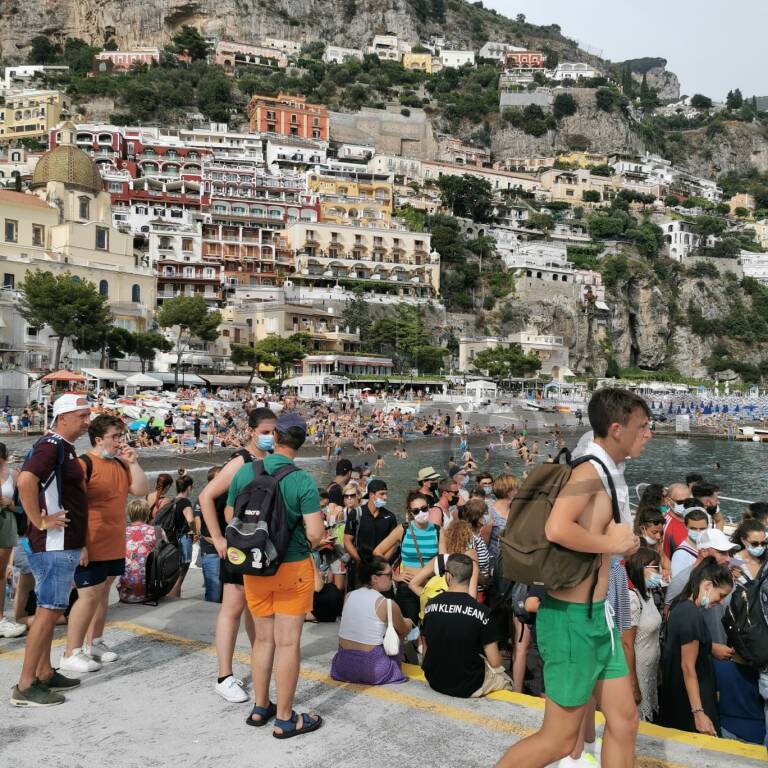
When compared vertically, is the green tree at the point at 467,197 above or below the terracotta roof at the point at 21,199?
above

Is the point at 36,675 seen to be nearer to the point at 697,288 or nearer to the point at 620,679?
the point at 620,679

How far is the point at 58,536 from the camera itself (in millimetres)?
4020

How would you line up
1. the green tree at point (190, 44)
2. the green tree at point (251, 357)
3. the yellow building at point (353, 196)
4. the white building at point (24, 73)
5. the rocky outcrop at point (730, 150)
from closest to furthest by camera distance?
the green tree at point (251, 357) < the yellow building at point (353, 196) < the white building at point (24, 73) < the green tree at point (190, 44) < the rocky outcrop at point (730, 150)

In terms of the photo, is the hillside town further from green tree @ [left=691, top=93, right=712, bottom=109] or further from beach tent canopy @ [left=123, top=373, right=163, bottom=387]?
green tree @ [left=691, top=93, right=712, bottom=109]

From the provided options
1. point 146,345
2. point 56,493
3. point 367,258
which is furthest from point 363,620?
point 367,258

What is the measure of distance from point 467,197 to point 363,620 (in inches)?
3355

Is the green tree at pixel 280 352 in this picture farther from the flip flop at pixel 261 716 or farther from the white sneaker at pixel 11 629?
the flip flop at pixel 261 716

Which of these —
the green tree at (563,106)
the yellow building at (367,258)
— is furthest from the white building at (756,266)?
the yellow building at (367,258)

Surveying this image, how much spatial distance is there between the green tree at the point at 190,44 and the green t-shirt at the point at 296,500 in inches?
4471

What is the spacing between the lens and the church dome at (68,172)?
5078 cm

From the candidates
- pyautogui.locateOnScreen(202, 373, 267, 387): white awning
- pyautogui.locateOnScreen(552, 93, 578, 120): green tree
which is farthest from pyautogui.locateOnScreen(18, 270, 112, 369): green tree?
pyautogui.locateOnScreen(552, 93, 578, 120): green tree

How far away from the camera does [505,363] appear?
63.3m

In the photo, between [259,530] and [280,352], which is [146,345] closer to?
[280,352]

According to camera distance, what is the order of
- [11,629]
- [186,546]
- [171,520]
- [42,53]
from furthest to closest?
[42,53] < [186,546] < [171,520] < [11,629]
